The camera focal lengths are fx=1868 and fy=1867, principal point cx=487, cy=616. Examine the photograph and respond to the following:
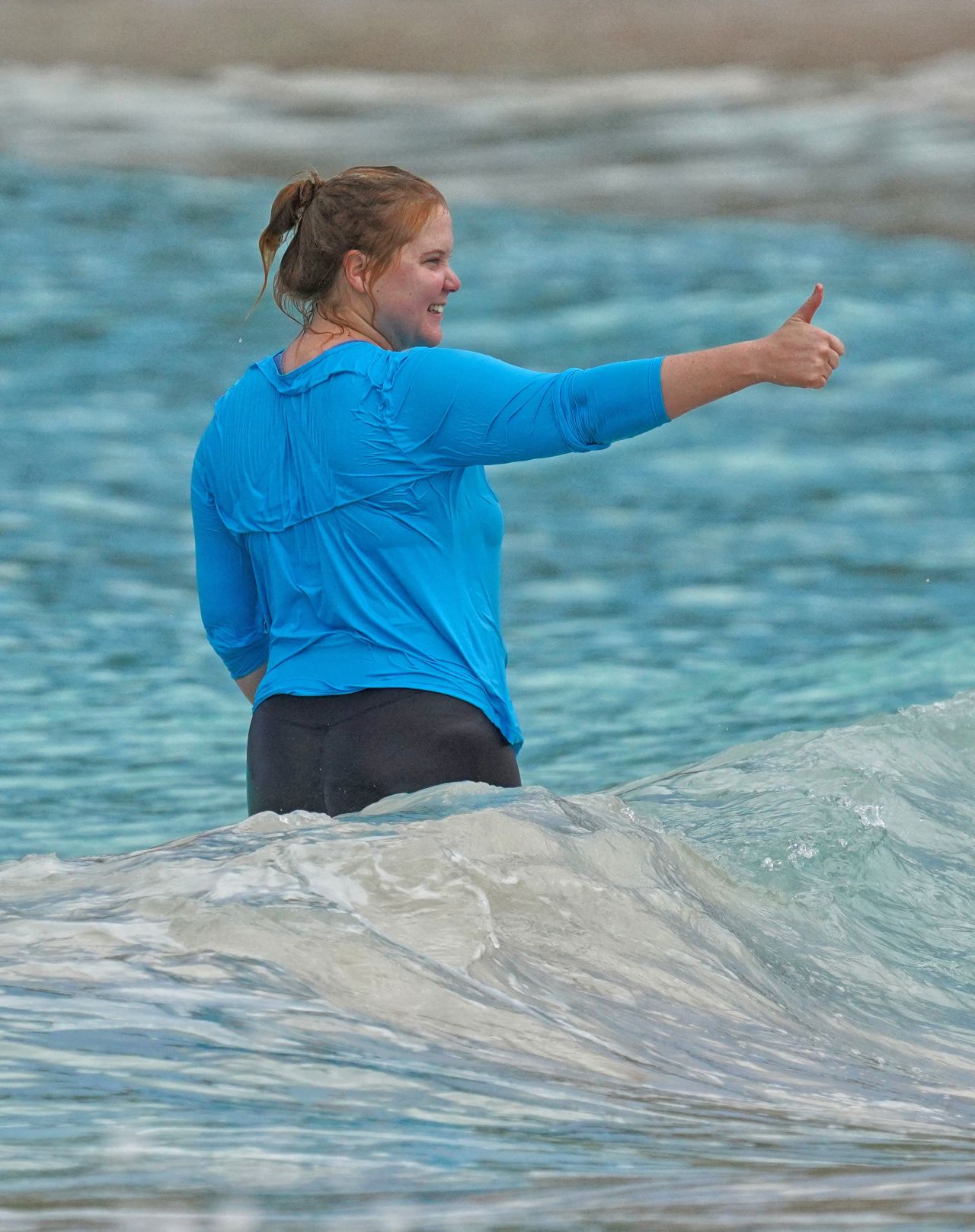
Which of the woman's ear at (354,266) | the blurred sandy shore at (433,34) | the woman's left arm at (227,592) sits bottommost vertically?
the woman's left arm at (227,592)

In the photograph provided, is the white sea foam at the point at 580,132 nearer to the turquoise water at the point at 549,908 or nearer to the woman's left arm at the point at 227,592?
the turquoise water at the point at 549,908

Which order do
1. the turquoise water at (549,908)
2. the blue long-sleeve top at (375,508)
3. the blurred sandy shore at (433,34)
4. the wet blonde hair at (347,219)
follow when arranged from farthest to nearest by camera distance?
1. the blurred sandy shore at (433,34)
2. the wet blonde hair at (347,219)
3. the blue long-sleeve top at (375,508)
4. the turquoise water at (549,908)

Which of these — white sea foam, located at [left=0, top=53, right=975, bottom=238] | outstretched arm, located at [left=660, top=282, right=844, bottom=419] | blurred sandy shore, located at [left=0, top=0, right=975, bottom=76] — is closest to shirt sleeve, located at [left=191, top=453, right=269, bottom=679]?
outstretched arm, located at [left=660, top=282, right=844, bottom=419]

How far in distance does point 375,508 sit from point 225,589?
369 mm

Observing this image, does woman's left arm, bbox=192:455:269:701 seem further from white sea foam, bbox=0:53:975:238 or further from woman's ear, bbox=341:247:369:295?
white sea foam, bbox=0:53:975:238

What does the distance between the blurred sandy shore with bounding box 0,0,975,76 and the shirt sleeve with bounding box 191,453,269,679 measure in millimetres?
14678

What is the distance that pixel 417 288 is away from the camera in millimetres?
2512

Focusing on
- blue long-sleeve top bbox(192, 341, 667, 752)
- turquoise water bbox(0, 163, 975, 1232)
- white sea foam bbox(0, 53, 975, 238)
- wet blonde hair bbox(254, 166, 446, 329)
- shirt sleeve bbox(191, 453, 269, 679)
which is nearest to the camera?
turquoise water bbox(0, 163, 975, 1232)

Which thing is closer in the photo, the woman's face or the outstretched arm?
the outstretched arm

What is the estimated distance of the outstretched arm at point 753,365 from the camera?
7.24 feet

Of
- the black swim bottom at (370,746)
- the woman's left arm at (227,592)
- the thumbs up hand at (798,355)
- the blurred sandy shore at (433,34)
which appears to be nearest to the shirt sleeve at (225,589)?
the woman's left arm at (227,592)

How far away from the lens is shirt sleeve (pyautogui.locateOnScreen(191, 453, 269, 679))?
8.70 ft

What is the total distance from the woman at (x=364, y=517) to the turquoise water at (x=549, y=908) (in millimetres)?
109

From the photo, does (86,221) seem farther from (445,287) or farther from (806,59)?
(445,287)
